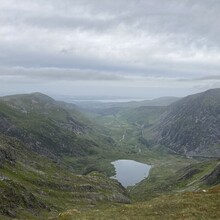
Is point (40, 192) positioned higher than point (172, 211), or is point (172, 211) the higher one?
point (172, 211)

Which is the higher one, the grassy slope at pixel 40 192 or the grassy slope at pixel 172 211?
the grassy slope at pixel 172 211

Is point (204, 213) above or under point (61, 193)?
above

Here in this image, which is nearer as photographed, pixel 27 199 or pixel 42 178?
pixel 27 199

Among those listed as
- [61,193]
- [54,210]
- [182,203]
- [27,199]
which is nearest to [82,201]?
[61,193]

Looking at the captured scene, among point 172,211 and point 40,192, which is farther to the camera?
point 40,192

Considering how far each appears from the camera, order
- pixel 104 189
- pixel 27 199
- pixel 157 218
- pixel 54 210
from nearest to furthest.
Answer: pixel 157 218
pixel 27 199
pixel 54 210
pixel 104 189

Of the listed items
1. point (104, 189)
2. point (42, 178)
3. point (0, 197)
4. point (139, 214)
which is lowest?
point (104, 189)

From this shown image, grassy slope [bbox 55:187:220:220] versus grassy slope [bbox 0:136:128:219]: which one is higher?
grassy slope [bbox 55:187:220:220]

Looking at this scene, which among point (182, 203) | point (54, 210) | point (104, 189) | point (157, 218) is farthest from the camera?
point (104, 189)

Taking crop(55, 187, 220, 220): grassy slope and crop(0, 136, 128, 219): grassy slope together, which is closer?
crop(55, 187, 220, 220): grassy slope

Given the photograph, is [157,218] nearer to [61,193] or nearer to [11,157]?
[61,193]

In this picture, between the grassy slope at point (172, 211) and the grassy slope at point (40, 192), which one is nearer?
the grassy slope at point (172, 211)
